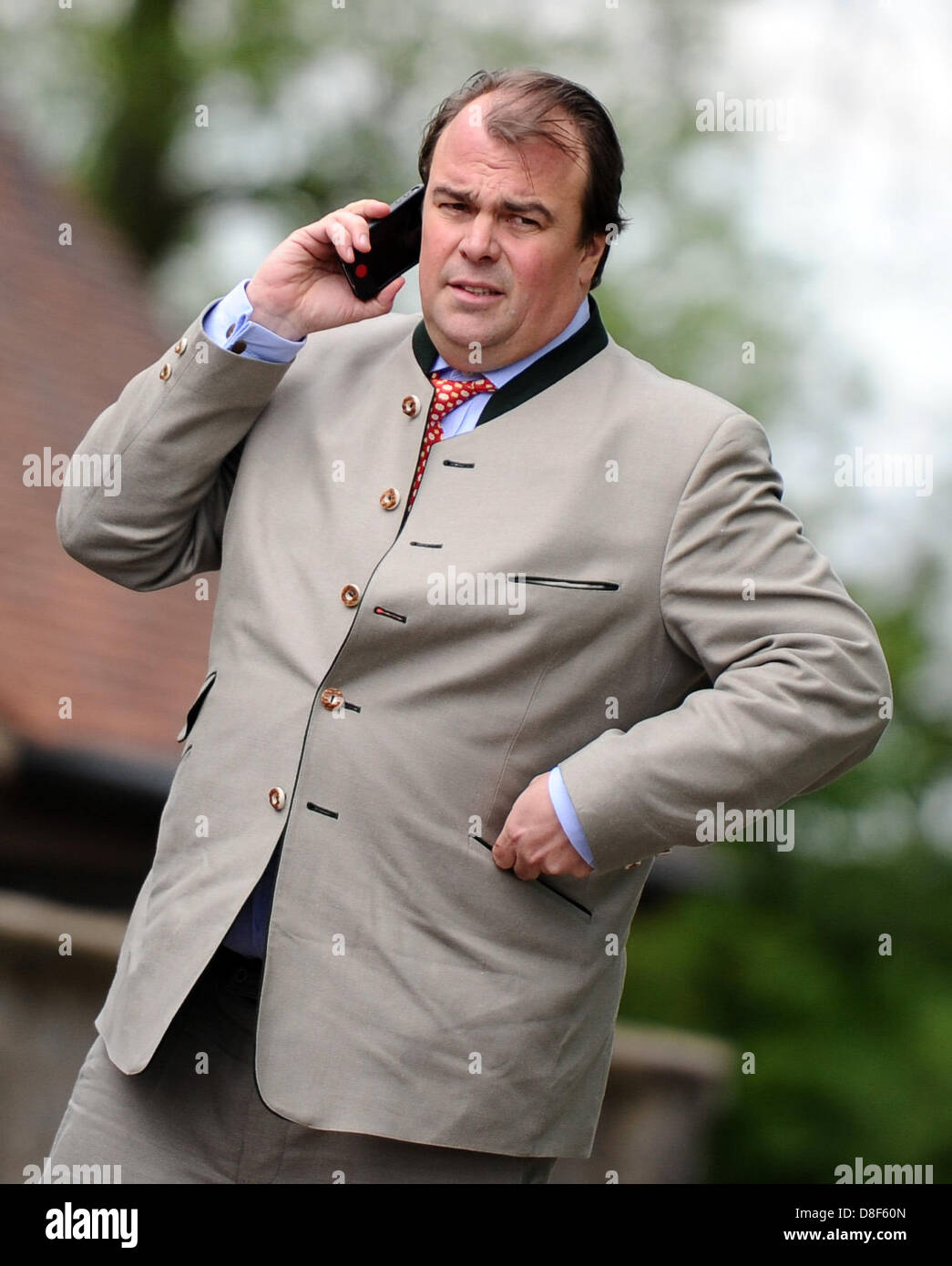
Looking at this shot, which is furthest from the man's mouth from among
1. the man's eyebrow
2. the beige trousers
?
the beige trousers

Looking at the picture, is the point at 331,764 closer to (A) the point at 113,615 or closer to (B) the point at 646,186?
(A) the point at 113,615

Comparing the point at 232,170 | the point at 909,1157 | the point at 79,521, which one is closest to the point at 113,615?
the point at 79,521

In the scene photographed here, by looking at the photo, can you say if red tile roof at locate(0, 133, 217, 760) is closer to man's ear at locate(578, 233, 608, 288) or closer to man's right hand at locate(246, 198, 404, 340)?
man's right hand at locate(246, 198, 404, 340)

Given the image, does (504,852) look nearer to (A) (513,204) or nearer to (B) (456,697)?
(B) (456,697)

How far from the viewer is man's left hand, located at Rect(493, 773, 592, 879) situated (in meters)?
2.48

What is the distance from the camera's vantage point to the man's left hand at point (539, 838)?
8.15ft

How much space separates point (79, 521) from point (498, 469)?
0.69m

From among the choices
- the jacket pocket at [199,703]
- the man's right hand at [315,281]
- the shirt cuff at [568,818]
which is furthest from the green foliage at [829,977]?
the shirt cuff at [568,818]

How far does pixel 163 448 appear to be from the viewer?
275 cm

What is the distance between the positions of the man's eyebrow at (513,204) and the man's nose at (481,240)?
0.11 feet

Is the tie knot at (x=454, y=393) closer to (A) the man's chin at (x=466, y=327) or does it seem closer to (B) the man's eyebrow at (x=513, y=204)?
(A) the man's chin at (x=466, y=327)

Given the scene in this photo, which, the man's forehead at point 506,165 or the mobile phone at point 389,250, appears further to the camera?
the mobile phone at point 389,250

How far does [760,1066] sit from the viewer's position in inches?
461

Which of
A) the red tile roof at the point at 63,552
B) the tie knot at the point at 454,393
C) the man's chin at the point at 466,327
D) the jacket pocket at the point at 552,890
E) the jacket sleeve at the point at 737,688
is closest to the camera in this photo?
the jacket sleeve at the point at 737,688
